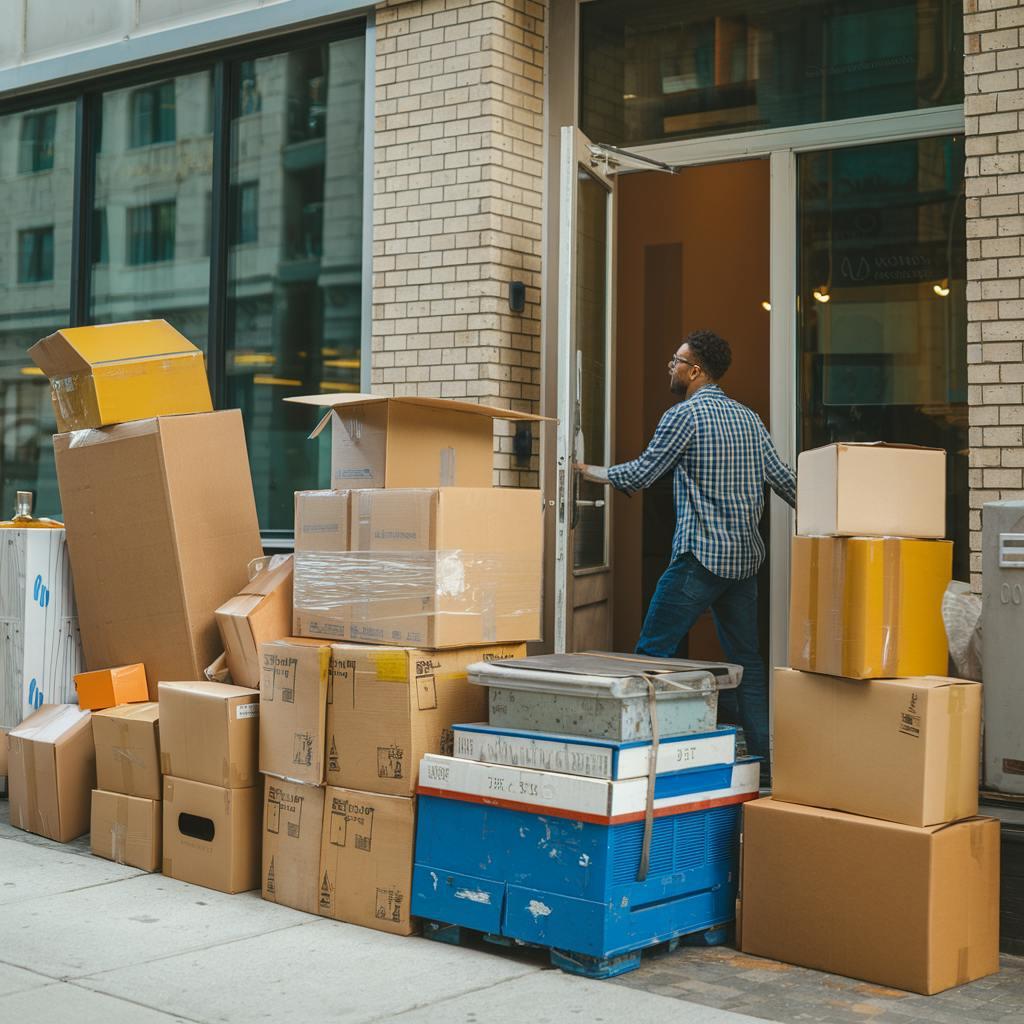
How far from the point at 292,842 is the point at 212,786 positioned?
405 millimetres

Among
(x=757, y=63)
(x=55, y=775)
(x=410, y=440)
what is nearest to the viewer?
(x=410, y=440)

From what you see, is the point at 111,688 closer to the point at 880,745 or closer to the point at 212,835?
the point at 212,835

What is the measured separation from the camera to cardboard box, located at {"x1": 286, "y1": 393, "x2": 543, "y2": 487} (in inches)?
198

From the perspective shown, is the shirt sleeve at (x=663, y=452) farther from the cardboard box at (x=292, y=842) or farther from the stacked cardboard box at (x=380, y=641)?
the cardboard box at (x=292, y=842)

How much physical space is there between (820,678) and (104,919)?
2469 millimetres

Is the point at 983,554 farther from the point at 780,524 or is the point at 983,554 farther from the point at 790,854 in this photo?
the point at 780,524

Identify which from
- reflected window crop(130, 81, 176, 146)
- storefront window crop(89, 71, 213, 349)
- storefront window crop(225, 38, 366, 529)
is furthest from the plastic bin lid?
reflected window crop(130, 81, 176, 146)

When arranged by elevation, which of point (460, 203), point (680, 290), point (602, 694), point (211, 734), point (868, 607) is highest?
point (460, 203)

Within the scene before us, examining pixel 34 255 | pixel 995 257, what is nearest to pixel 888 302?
pixel 995 257

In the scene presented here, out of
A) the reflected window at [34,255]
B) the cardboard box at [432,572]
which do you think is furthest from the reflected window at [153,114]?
the cardboard box at [432,572]

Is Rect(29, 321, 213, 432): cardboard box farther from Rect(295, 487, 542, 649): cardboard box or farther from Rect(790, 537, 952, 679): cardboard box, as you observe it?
Rect(790, 537, 952, 679): cardboard box

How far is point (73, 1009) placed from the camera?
3811 mm

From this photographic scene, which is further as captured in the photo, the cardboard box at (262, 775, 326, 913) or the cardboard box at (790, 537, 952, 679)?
the cardboard box at (262, 775, 326, 913)

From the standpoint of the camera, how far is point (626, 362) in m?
8.02
